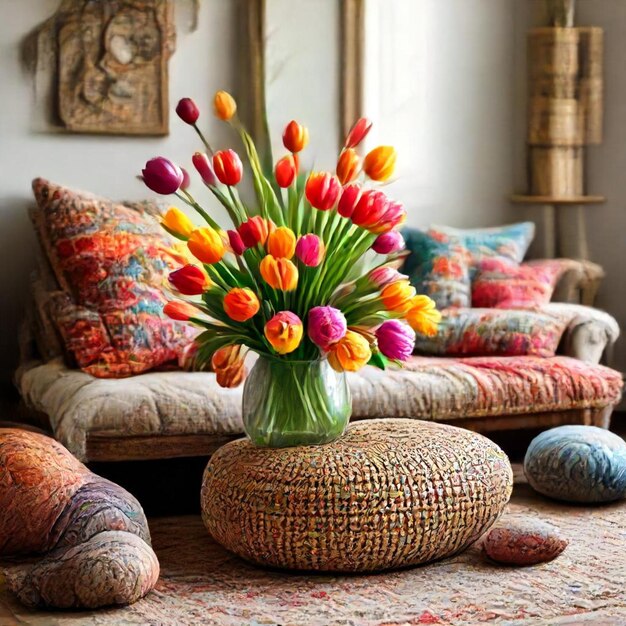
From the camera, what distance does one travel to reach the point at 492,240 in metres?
4.35

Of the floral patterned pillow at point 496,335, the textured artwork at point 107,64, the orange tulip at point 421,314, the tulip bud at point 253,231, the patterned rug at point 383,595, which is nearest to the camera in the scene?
the patterned rug at point 383,595

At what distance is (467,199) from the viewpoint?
4.75 metres

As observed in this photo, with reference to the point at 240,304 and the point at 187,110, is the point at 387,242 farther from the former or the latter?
the point at 187,110

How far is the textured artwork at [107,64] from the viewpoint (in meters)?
4.04

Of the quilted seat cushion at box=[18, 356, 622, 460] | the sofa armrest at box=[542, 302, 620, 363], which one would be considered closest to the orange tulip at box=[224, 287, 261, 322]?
the quilted seat cushion at box=[18, 356, 622, 460]

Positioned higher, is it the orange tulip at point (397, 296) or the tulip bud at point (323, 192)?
the tulip bud at point (323, 192)

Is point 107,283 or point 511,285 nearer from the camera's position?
point 107,283

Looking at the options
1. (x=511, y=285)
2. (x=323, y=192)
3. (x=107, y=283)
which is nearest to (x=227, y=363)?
(x=323, y=192)

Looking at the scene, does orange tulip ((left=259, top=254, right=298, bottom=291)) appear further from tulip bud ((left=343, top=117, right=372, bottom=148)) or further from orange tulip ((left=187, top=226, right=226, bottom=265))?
tulip bud ((left=343, top=117, right=372, bottom=148))

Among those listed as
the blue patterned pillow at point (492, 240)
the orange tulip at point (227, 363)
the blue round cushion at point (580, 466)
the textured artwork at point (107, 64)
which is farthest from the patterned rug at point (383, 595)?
the textured artwork at point (107, 64)

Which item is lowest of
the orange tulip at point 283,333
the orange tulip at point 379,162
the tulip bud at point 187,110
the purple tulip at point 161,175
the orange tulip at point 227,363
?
the orange tulip at point 227,363

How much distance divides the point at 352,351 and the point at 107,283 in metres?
1.36

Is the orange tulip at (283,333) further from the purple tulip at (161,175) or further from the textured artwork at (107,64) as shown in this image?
the textured artwork at (107,64)

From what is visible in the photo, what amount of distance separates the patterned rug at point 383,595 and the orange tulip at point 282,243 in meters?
0.77
